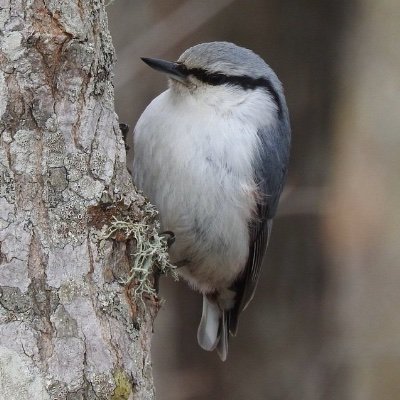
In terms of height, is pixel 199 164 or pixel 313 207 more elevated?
pixel 199 164

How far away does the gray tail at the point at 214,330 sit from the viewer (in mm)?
3480

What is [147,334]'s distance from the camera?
2080 millimetres

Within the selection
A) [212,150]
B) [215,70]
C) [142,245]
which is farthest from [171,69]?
[142,245]

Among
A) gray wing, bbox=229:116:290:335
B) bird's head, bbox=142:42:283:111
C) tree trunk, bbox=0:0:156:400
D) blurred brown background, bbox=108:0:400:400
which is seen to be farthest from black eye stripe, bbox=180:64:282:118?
blurred brown background, bbox=108:0:400:400

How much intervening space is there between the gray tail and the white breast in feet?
2.49

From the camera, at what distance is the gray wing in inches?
109

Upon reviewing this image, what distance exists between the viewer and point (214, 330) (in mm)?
3502

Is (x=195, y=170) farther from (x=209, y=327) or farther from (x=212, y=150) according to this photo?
(x=209, y=327)

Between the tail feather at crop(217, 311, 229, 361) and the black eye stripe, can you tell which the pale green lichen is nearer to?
the black eye stripe

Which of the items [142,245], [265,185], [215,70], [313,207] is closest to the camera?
[142,245]

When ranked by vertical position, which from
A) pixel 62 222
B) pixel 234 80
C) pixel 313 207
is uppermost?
pixel 234 80

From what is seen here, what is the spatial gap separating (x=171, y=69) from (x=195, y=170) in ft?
1.09

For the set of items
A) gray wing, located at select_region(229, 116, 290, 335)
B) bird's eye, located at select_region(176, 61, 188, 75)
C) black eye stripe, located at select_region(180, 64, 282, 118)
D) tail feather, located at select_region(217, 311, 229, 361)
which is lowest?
tail feather, located at select_region(217, 311, 229, 361)

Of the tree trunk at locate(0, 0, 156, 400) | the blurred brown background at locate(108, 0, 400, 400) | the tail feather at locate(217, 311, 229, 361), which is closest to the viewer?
the tree trunk at locate(0, 0, 156, 400)
